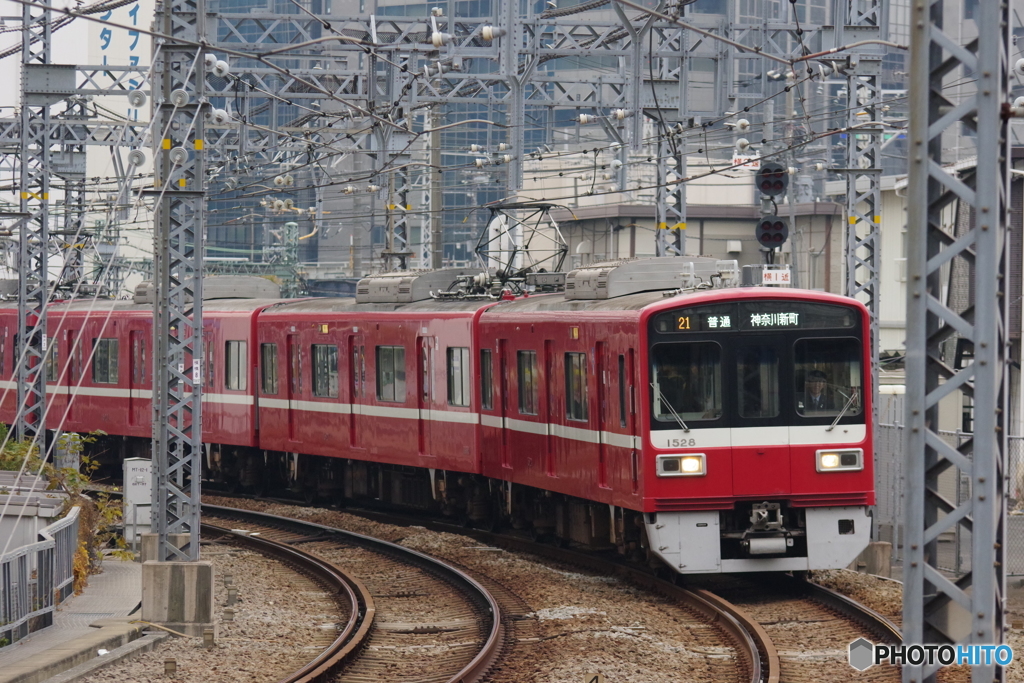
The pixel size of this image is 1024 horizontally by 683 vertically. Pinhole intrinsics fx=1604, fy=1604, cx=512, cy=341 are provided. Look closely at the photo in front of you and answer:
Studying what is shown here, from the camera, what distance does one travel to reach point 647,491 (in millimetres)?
13211

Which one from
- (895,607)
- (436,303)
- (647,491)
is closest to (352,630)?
(647,491)

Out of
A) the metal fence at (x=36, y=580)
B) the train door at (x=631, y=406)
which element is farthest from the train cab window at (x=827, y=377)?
the metal fence at (x=36, y=580)

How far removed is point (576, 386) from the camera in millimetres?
15164

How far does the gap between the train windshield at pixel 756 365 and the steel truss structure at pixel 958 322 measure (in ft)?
24.3

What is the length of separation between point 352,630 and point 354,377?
→ 8.49 meters

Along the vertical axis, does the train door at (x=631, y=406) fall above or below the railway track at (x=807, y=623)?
above

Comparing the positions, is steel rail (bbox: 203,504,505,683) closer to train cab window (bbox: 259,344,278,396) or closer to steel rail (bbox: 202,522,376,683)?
steel rail (bbox: 202,522,376,683)

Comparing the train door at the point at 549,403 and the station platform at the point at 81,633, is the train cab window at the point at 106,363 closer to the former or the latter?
the station platform at the point at 81,633

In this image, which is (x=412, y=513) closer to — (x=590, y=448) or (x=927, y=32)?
(x=590, y=448)

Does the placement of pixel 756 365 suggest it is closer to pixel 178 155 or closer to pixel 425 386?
pixel 178 155

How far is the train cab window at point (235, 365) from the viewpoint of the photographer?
23328 millimetres

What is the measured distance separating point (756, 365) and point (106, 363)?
14991 millimetres

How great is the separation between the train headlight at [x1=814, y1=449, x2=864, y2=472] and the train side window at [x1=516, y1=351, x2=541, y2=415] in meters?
3.70
